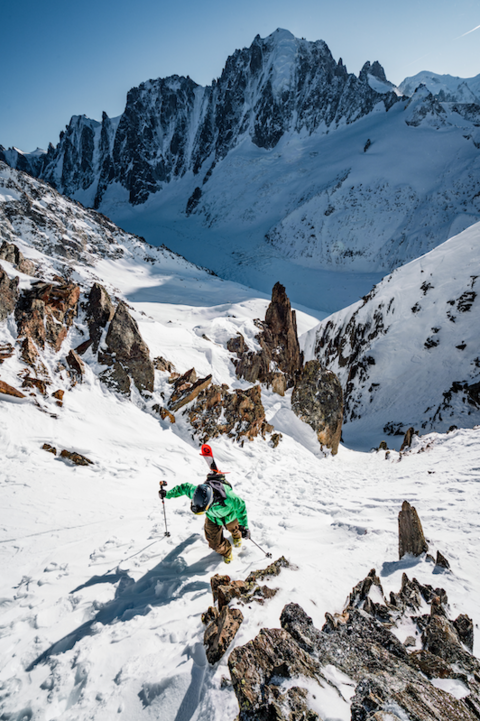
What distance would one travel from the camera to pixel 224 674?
2.08 metres

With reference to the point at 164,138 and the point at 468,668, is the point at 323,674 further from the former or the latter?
the point at 164,138

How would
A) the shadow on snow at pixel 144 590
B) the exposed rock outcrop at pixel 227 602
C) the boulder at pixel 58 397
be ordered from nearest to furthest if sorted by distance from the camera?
the exposed rock outcrop at pixel 227 602 → the shadow on snow at pixel 144 590 → the boulder at pixel 58 397

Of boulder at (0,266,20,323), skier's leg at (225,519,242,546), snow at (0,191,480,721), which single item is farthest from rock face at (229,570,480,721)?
boulder at (0,266,20,323)

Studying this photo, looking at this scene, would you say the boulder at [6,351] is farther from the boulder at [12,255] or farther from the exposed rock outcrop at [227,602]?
the exposed rock outcrop at [227,602]

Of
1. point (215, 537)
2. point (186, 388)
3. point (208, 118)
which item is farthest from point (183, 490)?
point (208, 118)

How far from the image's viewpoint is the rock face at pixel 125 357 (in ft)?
29.2

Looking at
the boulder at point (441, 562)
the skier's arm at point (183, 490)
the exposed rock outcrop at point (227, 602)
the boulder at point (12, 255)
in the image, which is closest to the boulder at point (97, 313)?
the boulder at point (12, 255)

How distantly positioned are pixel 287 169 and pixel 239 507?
6820 cm

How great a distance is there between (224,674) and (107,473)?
460cm

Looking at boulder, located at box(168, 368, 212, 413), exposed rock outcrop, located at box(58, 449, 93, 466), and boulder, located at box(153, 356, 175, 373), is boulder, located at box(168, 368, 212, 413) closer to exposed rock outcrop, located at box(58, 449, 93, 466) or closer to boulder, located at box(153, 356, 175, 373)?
boulder, located at box(153, 356, 175, 373)

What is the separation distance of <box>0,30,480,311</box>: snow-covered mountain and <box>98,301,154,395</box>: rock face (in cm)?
3241

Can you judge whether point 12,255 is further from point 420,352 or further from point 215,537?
point 420,352

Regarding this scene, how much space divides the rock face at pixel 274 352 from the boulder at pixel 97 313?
591cm

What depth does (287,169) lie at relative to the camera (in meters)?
59.2
